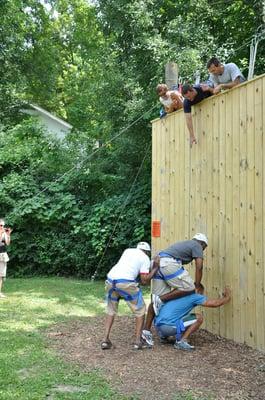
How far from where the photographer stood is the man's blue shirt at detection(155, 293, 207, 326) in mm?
6105

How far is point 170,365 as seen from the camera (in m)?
5.18

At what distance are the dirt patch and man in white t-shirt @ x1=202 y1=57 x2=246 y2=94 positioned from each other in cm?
337

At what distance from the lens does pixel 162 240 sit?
7922 mm

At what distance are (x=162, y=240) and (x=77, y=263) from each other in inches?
229

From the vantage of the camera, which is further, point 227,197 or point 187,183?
point 187,183

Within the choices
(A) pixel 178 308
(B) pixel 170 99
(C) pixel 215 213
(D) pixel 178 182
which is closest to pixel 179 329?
(A) pixel 178 308

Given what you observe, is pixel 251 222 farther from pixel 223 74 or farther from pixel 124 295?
pixel 223 74

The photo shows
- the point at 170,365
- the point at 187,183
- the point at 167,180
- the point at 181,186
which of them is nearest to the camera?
the point at 170,365

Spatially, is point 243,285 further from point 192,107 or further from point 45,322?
point 45,322

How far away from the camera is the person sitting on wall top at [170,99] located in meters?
7.52

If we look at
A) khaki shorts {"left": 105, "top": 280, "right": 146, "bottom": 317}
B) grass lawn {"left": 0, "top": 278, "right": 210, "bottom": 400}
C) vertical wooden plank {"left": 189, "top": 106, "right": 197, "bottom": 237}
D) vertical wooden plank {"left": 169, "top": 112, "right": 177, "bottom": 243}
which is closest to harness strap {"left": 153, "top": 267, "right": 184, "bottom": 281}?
khaki shorts {"left": 105, "top": 280, "right": 146, "bottom": 317}

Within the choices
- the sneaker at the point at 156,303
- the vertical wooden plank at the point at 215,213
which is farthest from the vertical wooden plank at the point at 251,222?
the sneaker at the point at 156,303

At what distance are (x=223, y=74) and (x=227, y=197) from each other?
1675 mm

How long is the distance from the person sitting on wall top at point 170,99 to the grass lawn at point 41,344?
3.68 m
